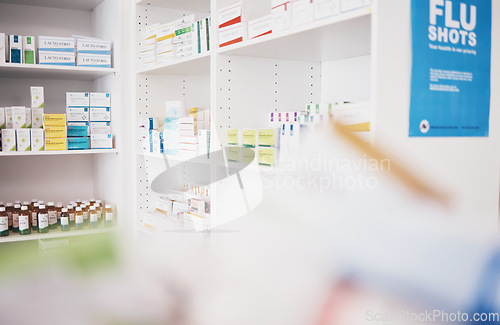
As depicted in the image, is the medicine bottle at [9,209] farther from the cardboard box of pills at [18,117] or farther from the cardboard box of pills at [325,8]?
the cardboard box of pills at [325,8]

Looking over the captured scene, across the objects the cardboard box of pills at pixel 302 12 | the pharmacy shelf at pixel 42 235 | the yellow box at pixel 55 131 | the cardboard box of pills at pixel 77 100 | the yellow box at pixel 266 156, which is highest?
the cardboard box of pills at pixel 302 12

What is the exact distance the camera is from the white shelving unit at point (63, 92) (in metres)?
2.48

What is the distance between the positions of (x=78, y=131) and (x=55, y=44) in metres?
0.44

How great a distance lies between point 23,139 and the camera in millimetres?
2314

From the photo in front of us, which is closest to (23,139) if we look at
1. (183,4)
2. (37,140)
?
(37,140)

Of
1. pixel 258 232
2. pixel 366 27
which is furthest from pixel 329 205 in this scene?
pixel 366 27

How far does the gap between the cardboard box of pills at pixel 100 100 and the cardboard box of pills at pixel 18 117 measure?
325mm

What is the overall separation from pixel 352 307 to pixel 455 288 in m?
0.27

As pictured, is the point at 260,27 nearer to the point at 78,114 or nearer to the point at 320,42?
the point at 320,42

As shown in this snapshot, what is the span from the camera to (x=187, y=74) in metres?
2.33

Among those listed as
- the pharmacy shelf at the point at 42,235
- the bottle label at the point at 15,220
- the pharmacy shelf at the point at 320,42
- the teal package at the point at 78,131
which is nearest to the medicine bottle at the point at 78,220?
the pharmacy shelf at the point at 42,235

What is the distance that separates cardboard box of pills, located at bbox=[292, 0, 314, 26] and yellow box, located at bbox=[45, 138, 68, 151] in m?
1.57

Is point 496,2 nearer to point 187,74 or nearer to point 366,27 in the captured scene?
point 366,27

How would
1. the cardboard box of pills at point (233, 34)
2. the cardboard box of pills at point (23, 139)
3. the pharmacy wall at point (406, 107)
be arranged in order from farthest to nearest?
the cardboard box of pills at point (23, 139), the cardboard box of pills at point (233, 34), the pharmacy wall at point (406, 107)
